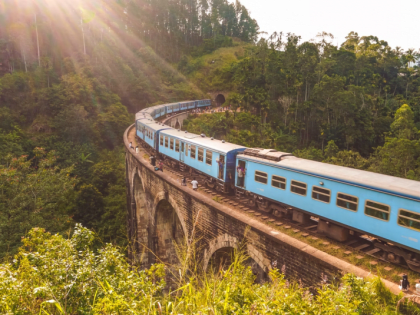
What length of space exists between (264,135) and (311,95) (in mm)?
8627

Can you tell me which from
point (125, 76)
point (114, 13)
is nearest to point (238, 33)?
point (114, 13)

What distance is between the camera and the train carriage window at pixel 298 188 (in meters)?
9.06

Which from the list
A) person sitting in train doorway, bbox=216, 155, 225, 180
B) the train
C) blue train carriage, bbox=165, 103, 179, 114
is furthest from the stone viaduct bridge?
blue train carriage, bbox=165, 103, 179, 114

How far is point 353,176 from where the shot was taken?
8133 millimetres

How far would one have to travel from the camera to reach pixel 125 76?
46719 millimetres

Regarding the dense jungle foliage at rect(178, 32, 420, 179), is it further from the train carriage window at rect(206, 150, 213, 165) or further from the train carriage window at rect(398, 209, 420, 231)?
the train carriage window at rect(398, 209, 420, 231)

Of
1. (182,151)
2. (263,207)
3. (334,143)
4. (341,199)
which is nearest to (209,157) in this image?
(182,151)

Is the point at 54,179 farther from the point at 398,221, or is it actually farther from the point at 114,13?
the point at 114,13

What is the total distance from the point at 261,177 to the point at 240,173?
121cm

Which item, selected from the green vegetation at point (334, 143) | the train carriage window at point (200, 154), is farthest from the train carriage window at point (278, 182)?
the green vegetation at point (334, 143)

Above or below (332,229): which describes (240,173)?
above

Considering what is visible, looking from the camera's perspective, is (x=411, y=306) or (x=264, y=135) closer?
(x=411, y=306)

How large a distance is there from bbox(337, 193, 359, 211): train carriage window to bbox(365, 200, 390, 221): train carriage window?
31 centimetres

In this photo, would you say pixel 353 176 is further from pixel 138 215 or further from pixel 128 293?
pixel 138 215
